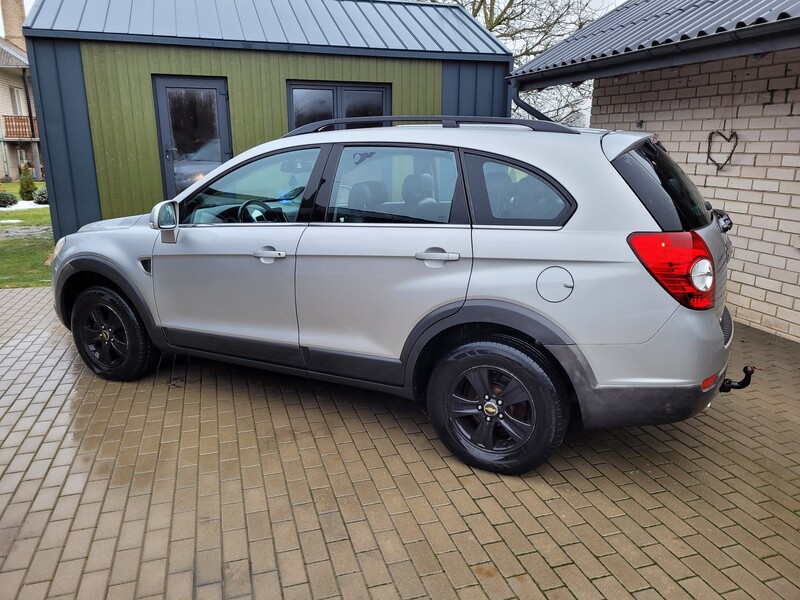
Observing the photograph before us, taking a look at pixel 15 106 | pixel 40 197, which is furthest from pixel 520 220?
pixel 15 106

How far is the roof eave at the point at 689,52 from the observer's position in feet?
14.4

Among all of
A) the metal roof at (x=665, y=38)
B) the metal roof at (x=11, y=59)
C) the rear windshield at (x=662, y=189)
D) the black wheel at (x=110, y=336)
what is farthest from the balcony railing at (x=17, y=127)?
the rear windshield at (x=662, y=189)

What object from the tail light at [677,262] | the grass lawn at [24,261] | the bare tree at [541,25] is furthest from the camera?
the bare tree at [541,25]

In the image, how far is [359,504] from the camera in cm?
302

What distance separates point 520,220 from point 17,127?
3349cm

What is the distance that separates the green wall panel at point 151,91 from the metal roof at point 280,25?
154mm

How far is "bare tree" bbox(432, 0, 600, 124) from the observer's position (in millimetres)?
16625

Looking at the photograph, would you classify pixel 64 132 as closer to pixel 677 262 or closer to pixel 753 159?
pixel 677 262

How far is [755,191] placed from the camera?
5.81 m

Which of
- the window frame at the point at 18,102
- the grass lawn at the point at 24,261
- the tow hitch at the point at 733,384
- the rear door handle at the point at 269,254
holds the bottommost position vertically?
the grass lawn at the point at 24,261

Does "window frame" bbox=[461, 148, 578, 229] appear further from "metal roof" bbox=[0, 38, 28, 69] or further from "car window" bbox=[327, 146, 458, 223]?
"metal roof" bbox=[0, 38, 28, 69]

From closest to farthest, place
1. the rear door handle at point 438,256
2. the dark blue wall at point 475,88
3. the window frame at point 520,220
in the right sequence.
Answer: the window frame at point 520,220 < the rear door handle at point 438,256 < the dark blue wall at point 475,88

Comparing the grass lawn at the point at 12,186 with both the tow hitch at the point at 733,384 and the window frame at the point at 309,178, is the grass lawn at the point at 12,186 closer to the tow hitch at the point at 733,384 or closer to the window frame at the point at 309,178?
the window frame at the point at 309,178

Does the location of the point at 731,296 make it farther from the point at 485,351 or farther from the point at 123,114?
the point at 123,114
